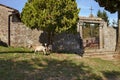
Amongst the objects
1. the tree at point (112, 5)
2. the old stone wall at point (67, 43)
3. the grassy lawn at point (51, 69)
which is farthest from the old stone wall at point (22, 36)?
the grassy lawn at point (51, 69)

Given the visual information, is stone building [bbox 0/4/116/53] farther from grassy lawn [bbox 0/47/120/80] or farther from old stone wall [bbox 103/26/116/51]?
grassy lawn [bbox 0/47/120/80]

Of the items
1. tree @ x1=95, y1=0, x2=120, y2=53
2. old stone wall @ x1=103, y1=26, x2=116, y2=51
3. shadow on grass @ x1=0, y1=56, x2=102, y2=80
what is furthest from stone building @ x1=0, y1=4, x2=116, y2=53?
shadow on grass @ x1=0, y1=56, x2=102, y2=80

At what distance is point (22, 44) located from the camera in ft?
77.3

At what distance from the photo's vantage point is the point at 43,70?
44.7ft

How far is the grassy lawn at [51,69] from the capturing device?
12.6 meters

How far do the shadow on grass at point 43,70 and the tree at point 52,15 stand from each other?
4.11 meters

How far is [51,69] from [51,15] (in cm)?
609

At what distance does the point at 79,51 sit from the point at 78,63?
8.78 metres

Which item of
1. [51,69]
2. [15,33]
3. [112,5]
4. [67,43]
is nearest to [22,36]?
[15,33]

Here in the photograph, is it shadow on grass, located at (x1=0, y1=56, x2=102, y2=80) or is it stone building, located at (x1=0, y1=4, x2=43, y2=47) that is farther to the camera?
stone building, located at (x1=0, y1=4, x2=43, y2=47)

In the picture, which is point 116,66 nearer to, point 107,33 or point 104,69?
Answer: point 104,69

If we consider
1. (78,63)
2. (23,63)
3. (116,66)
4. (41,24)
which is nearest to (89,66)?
(78,63)

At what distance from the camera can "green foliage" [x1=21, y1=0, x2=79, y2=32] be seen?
767 inches

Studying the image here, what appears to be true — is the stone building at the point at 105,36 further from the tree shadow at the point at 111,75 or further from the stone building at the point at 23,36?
the tree shadow at the point at 111,75
